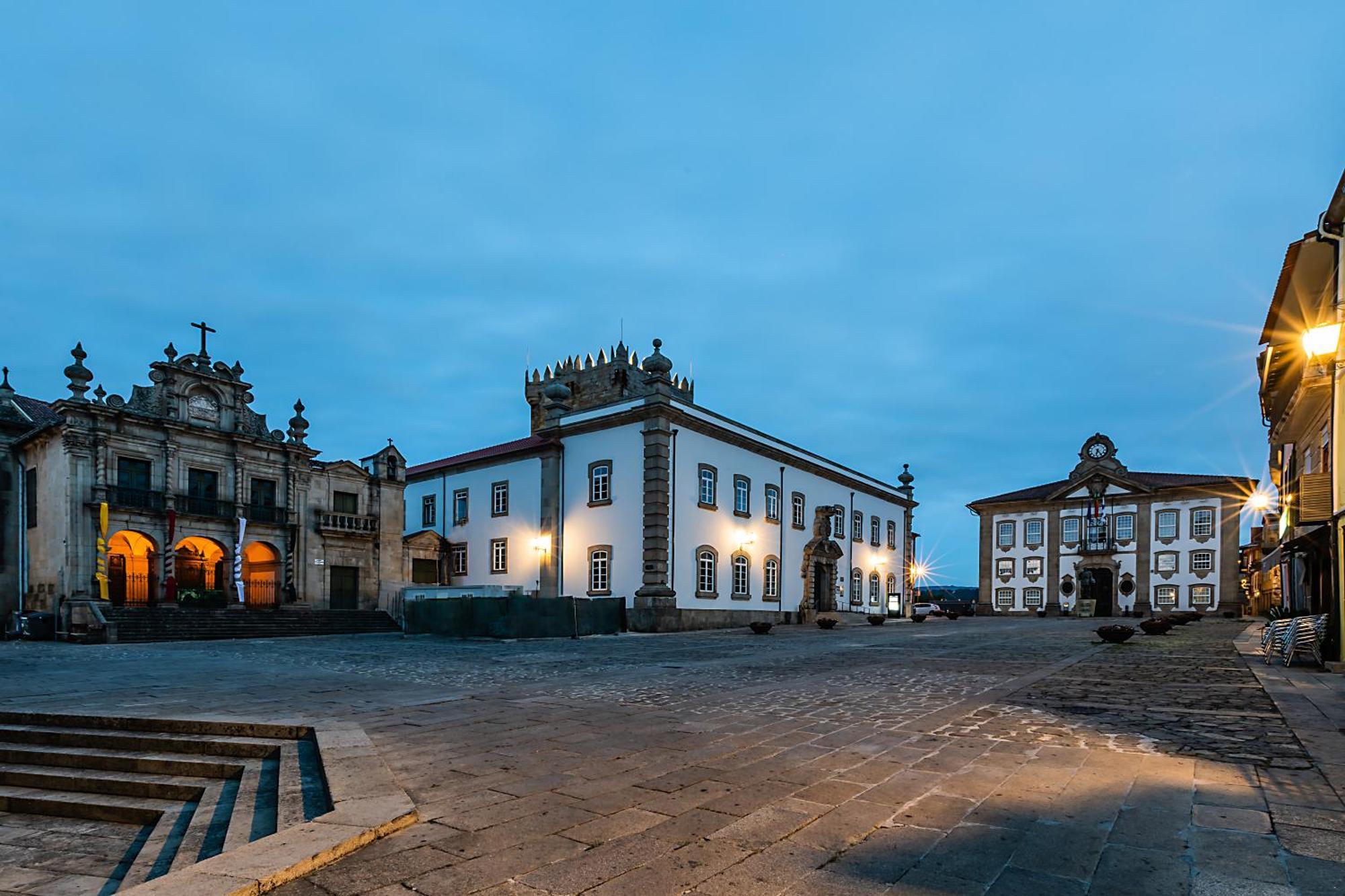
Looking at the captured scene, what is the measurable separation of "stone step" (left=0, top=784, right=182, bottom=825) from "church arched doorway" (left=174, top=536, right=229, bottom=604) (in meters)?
25.1

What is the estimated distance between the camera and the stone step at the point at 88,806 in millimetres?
5754

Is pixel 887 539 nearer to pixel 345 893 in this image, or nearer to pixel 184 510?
pixel 184 510

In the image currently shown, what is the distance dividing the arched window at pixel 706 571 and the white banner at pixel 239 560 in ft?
57.2

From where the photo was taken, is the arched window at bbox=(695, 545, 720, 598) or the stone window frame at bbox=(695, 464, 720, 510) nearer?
the arched window at bbox=(695, 545, 720, 598)

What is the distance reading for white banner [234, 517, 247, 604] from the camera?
29.3m

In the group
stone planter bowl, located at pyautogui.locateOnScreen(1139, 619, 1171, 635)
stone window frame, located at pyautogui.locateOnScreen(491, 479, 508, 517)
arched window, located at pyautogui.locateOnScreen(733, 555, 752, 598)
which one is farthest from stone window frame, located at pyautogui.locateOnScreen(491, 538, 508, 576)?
stone planter bowl, located at pyautogui.locateOnScreen(1139, 619, 1171, 635)

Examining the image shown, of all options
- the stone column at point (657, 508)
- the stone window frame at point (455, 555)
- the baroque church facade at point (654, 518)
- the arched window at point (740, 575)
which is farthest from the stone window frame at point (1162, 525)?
the stone window frame at point (455, 555)

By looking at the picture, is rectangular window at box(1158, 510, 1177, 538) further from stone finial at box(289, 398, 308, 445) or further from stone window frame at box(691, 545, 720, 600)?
stone finial at box(289, 398, 308, 445)

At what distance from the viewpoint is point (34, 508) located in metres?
27.6

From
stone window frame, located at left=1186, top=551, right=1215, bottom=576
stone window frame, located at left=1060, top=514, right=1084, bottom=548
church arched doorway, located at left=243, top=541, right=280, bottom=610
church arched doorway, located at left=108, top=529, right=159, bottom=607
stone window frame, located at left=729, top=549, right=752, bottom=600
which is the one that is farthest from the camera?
stone window frame, located at left=1060, top=514, right=1084, bottom=548

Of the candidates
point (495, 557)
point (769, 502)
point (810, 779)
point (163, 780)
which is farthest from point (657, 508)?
point (810, 779)

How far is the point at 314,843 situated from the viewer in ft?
12.9

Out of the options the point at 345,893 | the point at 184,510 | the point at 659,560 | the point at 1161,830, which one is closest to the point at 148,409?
the point at 184,510

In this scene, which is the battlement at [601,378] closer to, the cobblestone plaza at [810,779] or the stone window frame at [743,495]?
the stone window frame at [743,495]
